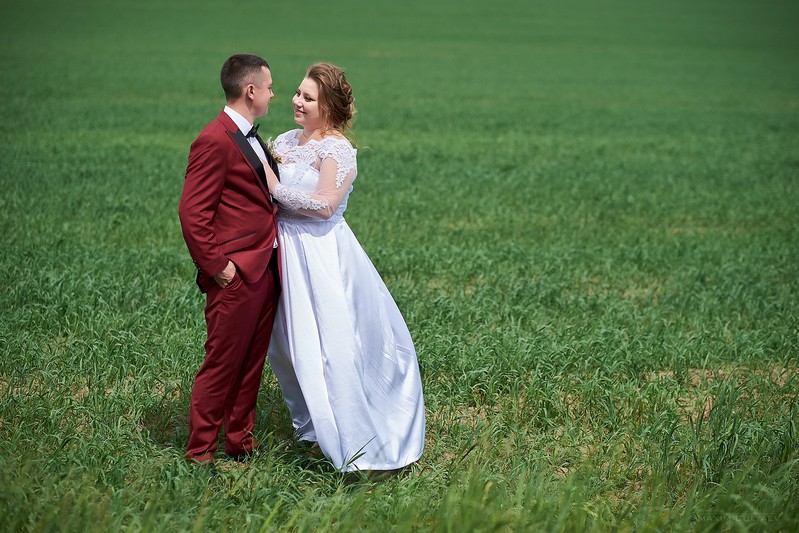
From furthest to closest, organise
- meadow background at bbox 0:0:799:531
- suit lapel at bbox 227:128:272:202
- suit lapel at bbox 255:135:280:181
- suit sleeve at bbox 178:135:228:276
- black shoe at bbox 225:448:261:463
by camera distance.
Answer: black shoe at bbox 225:448:261:463 < suit lapel at bbox 255:135:280:181 < suit lapel at bbox 227:128:272:202 < suit sleeve at bbox 178:135:228:276 < meadow background at bbox 0:0:799:531

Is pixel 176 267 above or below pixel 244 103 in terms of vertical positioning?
below

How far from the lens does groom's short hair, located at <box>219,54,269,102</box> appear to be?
3902 millimetres

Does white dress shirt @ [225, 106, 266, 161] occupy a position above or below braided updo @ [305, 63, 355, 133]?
below

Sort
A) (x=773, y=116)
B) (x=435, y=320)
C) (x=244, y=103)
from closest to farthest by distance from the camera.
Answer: (x=244, y=103), (x=435, y=320), (x=773, y=116)

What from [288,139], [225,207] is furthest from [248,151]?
[288,139]

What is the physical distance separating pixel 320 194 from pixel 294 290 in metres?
0.50

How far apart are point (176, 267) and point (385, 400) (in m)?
4.24

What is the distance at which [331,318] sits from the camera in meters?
4.18

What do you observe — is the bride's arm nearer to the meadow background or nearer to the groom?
the groom

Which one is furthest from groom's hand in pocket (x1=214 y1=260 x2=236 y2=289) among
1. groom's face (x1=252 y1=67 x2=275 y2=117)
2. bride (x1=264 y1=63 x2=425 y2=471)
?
groom's face (x1=252 y1=67 x2=275 y2=117)

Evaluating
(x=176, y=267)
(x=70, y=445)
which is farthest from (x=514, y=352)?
(x=176, y=267)

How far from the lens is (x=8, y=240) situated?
8461 mm

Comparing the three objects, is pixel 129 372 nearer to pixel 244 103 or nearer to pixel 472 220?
pixel 244 103

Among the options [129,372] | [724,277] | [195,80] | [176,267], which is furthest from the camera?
[195,80]
